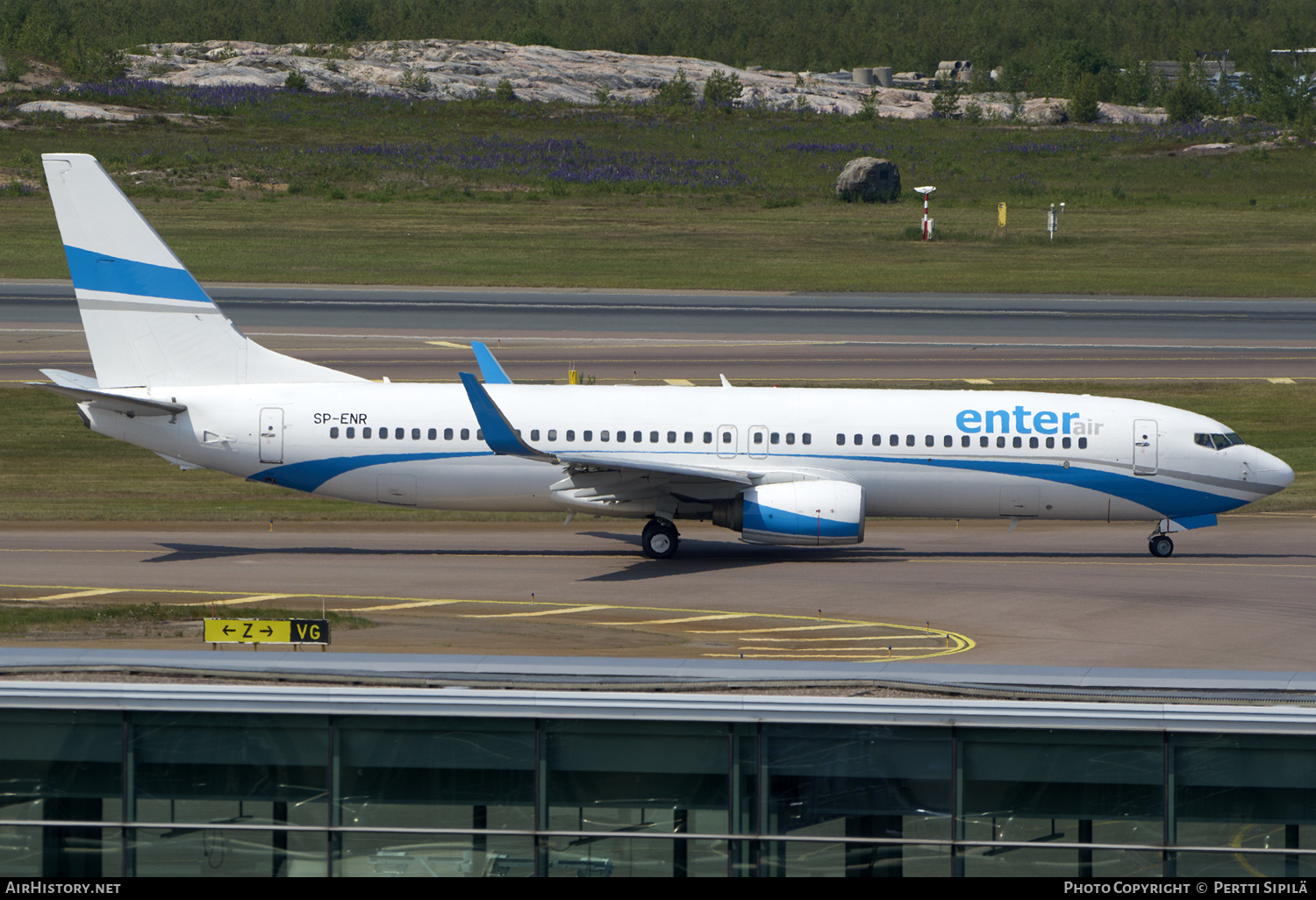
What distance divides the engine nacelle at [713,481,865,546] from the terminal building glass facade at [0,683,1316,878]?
23400 mm

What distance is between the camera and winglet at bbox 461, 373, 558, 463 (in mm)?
34406

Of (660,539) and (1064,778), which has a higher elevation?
(660,539)

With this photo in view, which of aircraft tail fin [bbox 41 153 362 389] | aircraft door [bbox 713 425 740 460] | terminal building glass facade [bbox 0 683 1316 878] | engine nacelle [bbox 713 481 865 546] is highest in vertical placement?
aircraft tail fin [bbox 41 153 362 389]

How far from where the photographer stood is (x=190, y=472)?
163 ft

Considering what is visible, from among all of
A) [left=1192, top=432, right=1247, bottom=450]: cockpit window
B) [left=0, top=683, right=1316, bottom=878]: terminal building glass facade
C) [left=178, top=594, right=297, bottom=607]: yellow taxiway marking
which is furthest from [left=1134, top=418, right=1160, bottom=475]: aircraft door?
[left=0, top=683, right=1316, bottom=878]: terminal building glass facade

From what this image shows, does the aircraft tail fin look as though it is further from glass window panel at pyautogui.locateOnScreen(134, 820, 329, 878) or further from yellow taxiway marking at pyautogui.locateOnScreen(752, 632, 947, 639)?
glass window panel at pyautogui.locateOnScreen(134, 820, 329, 878)

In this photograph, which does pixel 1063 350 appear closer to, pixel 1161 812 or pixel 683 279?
pixel 683 279

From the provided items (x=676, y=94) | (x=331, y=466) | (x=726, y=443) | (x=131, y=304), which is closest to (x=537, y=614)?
(x=726, y=443)

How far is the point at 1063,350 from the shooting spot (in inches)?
2616

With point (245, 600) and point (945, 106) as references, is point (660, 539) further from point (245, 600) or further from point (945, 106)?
point (945, 106)

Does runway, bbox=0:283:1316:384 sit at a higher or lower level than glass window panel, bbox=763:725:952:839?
higher

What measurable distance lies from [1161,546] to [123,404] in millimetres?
26775

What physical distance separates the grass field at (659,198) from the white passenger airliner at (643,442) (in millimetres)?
48134

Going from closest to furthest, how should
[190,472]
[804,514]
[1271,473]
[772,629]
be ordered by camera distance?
[772,629] → [804,514] → [1271,473] → [190,472]
